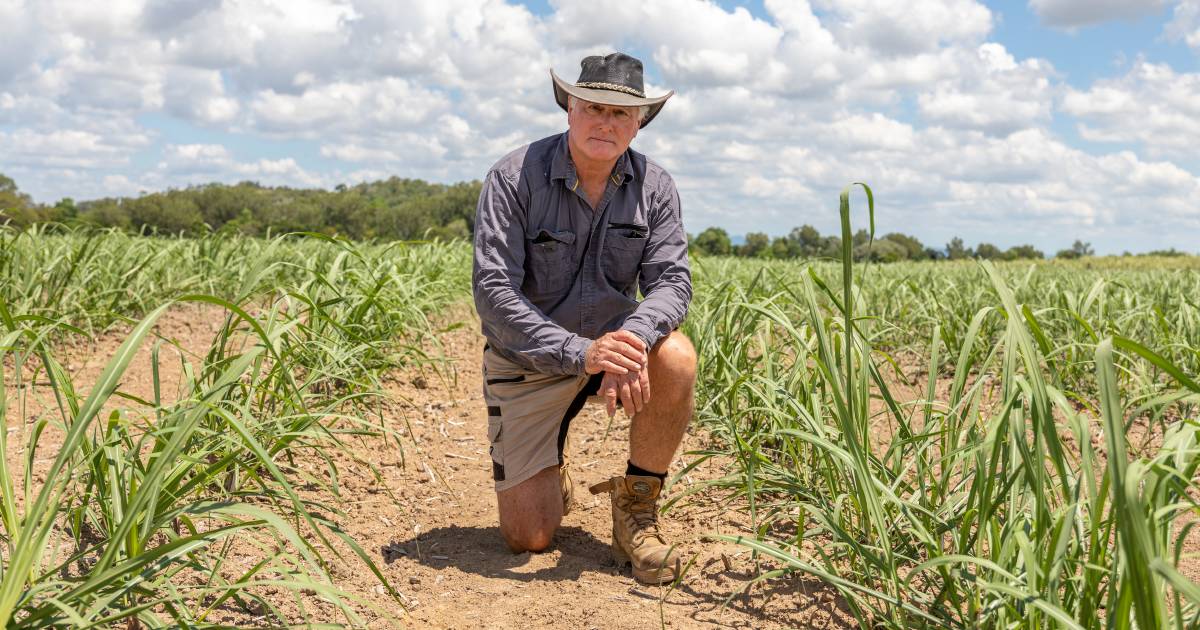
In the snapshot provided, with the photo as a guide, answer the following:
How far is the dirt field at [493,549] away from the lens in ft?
5.58

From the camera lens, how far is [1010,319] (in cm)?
114

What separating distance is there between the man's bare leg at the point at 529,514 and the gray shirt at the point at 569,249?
315 mm

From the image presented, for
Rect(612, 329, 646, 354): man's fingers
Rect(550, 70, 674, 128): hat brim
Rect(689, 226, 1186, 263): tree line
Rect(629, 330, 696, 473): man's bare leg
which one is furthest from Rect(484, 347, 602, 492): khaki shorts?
Rect(689, 226, 1186, 263): tree line

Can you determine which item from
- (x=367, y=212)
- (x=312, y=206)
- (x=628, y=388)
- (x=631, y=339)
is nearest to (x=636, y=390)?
(x=628, y=388)

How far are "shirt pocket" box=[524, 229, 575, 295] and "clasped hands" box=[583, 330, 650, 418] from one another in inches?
13.5

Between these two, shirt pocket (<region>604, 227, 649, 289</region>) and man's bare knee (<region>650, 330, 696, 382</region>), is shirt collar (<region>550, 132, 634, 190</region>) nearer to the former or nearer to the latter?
shirt pocket (<region>604, 227, 649, 289</region>)

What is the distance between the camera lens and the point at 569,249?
7.35 ft

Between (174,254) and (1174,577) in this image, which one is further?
(174,254)

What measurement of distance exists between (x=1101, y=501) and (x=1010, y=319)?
25cm

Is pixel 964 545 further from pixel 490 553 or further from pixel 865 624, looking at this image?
pixel 490 553

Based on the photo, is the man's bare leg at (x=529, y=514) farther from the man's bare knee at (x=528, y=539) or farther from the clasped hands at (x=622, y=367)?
the clasped hands at (x=622, y=367)

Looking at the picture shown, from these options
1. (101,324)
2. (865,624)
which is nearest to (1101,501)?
(865,624)

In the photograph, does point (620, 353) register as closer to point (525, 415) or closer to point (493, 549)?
point (525, 415)

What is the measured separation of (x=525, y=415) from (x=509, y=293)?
334 millimetres
